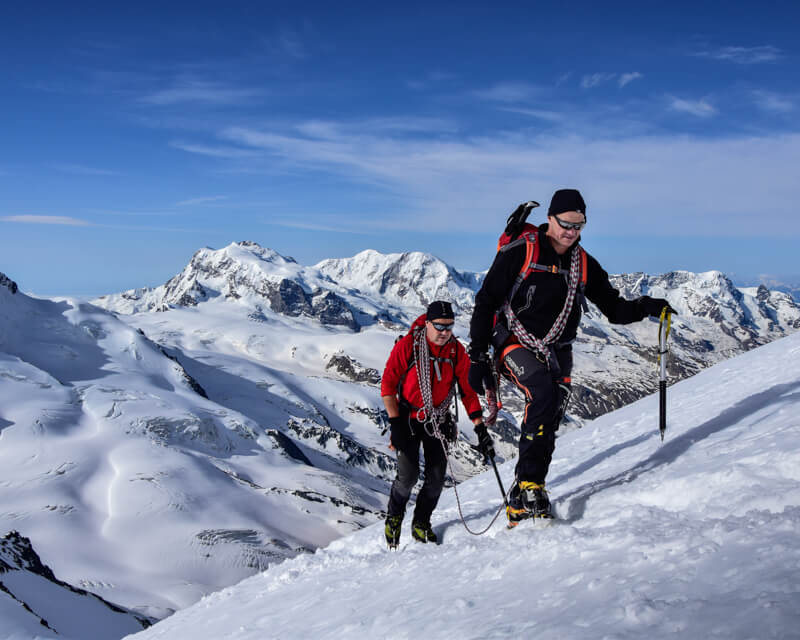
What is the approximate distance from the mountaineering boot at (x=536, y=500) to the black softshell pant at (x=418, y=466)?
2.05 metres

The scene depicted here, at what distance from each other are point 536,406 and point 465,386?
198 cm

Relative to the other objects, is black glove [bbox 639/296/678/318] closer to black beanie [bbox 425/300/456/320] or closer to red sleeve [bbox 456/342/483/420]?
black beanie [bbox 425/300/456/320]

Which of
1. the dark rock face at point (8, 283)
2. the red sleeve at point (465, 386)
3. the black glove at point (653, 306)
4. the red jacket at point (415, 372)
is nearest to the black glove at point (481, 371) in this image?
the red sleeve at point (465, 386)

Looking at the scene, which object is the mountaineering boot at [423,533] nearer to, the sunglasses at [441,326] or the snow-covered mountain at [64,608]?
the sunglasses at [441,326]

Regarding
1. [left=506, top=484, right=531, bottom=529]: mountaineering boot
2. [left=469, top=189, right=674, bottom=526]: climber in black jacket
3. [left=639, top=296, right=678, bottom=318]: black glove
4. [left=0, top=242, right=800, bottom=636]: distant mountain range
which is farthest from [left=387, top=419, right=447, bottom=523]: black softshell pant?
[left=0, top=242, right=800, bottom=636]: distant mountain range

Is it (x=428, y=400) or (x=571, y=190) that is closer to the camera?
(x=571, y=190)

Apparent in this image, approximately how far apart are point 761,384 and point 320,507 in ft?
281

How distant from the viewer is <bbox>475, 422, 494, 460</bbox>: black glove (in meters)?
7.84

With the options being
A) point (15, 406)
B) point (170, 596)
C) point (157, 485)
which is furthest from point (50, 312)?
point (170, 596)

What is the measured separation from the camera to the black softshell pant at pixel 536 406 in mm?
6641

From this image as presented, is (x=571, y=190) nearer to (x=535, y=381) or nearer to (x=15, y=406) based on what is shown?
(x=535, y=381)

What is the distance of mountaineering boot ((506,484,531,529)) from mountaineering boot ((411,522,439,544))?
197 cm

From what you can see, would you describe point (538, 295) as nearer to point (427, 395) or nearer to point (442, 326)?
point (442, 326)

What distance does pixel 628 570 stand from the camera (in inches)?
173
